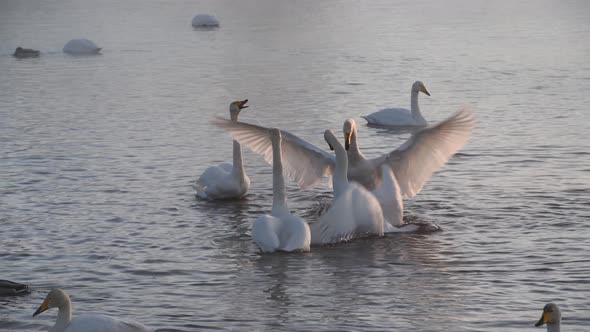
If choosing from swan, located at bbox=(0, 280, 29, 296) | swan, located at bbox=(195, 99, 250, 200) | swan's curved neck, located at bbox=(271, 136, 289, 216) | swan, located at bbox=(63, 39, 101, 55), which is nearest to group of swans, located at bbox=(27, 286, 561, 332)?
swan, located at bbox=(0, 280, 29, 296)

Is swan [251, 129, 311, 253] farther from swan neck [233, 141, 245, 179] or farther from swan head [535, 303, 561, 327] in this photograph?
swan head [535, 303, 561, 327]

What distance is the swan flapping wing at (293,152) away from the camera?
41.4 feet

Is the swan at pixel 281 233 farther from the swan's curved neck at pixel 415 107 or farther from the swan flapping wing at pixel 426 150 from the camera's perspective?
the swan's curved neck at pixel 415 107

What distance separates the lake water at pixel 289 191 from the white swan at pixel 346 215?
14 centimetres

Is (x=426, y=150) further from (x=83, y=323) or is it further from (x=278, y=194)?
(x=83, y=323)

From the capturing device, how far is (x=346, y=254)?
36.3 feet

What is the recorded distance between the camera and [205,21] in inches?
1404

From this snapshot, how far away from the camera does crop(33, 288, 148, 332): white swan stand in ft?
26.0

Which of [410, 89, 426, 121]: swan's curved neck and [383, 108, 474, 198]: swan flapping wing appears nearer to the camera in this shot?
[383, 108, 474, 198]: swan flapping wing

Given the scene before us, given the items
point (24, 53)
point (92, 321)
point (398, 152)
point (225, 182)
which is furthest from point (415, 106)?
point (24, 53)

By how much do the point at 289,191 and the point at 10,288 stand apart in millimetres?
4823

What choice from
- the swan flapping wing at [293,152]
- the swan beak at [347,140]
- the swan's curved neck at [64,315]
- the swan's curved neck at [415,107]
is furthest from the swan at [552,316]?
the swan's curved neck at [415,107]

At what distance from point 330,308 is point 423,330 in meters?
0.94

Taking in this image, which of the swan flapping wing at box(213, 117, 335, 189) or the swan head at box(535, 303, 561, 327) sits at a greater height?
the swan flapping wing at box(213, 117, 335, 189)
